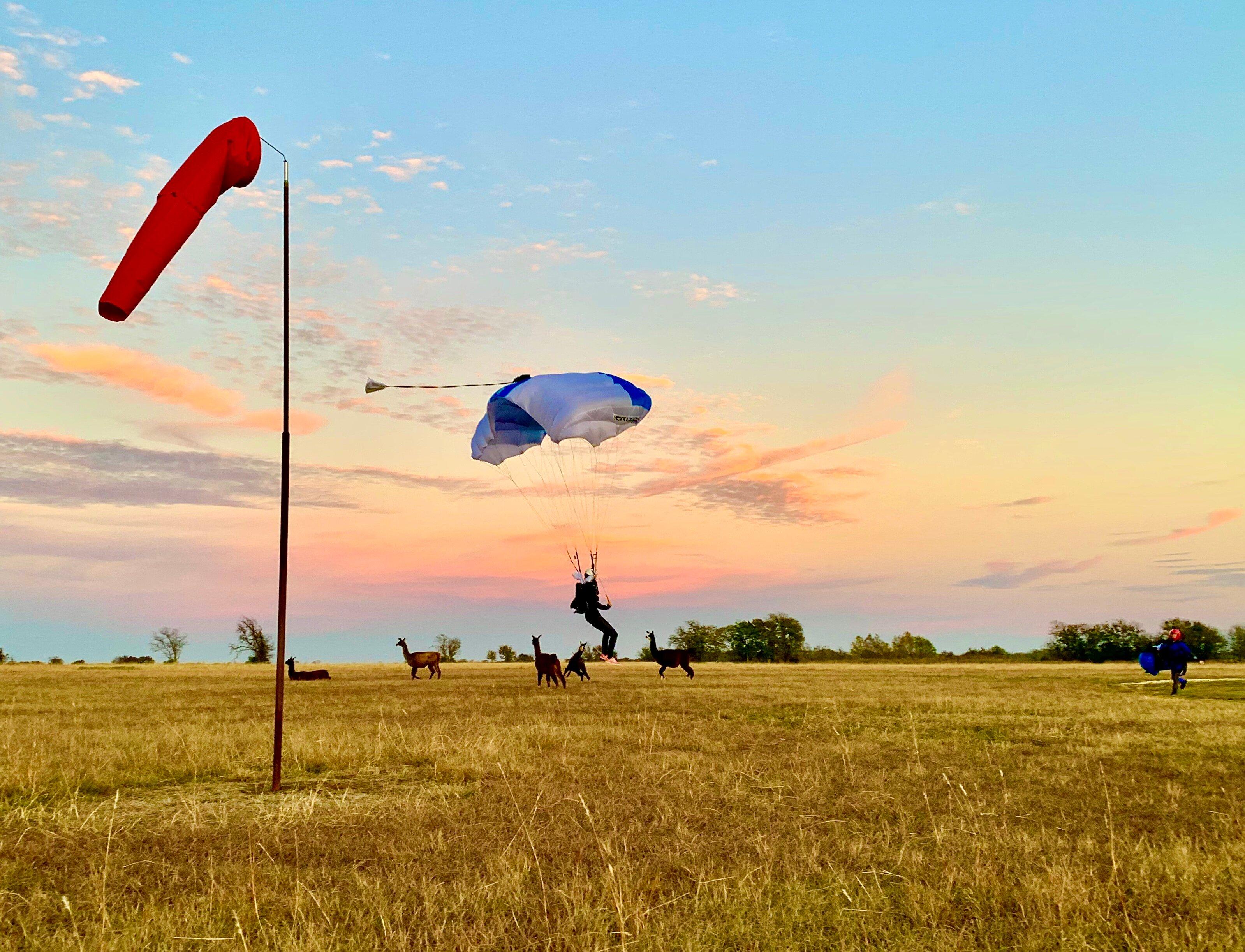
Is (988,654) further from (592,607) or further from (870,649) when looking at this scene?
(592,607)

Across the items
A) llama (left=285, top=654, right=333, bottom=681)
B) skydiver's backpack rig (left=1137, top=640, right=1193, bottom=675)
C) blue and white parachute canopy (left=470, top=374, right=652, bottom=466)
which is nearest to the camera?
blue and white parachute canopy (left=470, top=374, right=652, bottom=466)

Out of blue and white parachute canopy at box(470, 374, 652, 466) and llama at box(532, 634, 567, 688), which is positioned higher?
blue and white parachute canopy at box(470, 374, 652, 466)

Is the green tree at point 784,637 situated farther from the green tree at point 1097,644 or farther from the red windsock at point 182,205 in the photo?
the red windsock at point 182,205

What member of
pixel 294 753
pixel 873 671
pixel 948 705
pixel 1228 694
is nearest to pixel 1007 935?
pixel 294 753

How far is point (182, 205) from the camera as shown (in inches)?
402

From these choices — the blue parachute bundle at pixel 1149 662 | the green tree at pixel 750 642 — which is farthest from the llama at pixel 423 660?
the green tree at pixel 750 642

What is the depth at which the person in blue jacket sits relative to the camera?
30281 millimetres

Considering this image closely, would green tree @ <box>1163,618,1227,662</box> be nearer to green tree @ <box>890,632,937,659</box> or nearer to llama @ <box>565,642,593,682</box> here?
green tree @ <box>890,632,937,659</box>

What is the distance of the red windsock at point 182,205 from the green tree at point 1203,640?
96726 mm

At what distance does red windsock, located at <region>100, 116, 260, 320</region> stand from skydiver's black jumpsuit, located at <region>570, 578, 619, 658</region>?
11398mm

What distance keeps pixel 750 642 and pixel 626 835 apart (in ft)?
308

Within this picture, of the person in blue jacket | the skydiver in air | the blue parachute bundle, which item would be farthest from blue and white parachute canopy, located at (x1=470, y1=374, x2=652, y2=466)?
the blue parachute bundle

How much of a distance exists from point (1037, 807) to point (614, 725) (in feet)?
31.2

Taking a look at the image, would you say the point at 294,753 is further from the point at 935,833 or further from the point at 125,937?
the point at 935,833
